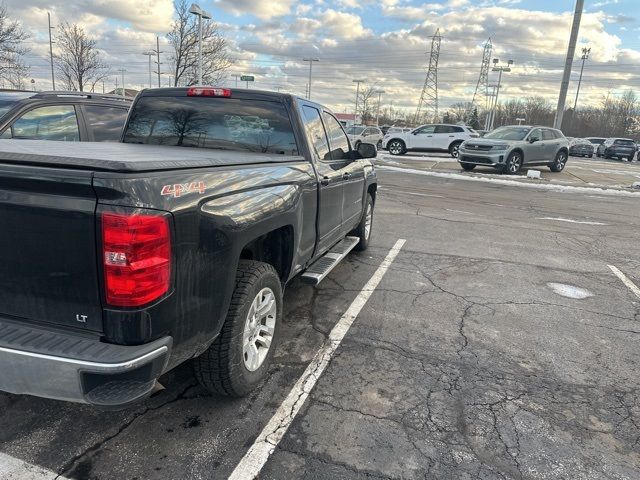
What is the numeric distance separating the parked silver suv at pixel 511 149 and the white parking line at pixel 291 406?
1466 centimetres

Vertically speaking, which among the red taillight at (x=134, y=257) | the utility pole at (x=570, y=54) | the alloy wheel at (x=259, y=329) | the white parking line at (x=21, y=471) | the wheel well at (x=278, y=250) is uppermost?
the utility pole at (x=570, y=54)

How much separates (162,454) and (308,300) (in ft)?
7.98

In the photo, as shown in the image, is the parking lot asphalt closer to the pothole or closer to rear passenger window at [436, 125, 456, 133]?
the pothole

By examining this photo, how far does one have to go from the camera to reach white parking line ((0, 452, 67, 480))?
7.43 feet

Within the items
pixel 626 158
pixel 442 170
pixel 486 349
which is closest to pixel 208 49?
pixel 442 170

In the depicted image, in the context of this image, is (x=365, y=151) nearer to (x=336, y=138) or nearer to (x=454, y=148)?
(x=336, y=138)

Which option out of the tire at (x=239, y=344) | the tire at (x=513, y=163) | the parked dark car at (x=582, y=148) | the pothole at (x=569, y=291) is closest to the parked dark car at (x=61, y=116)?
the tire at (x=239, y=344)

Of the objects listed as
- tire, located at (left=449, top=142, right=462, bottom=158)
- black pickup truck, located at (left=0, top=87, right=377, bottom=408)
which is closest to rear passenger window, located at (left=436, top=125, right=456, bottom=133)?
tire, located at (left=449, top=142, right=462, bottom=158)

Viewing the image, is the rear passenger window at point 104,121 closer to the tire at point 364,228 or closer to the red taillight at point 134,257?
the tire at point 364,228

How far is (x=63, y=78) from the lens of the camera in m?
39.6

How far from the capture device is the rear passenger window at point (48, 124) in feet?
17.5

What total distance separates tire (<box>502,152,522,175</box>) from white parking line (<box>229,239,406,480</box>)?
49.0 feet

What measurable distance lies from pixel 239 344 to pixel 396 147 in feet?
82.5

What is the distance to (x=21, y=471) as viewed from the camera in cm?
230
